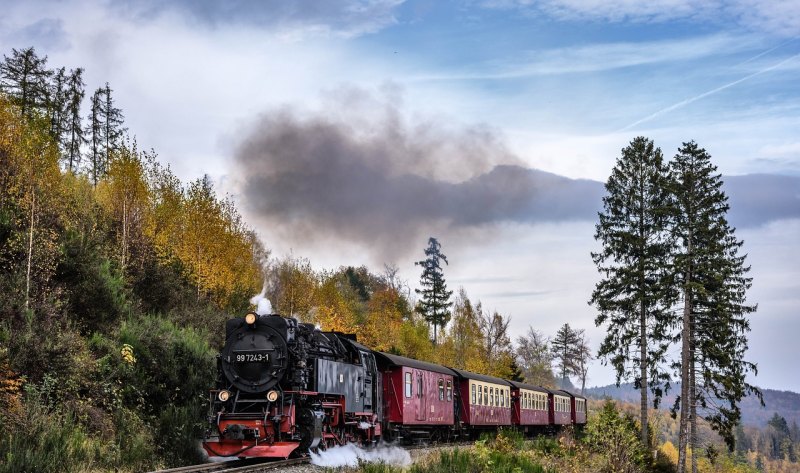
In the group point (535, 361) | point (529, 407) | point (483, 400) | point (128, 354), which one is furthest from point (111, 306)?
point (535, 361)

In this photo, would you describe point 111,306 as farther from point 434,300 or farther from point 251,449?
point 434,300

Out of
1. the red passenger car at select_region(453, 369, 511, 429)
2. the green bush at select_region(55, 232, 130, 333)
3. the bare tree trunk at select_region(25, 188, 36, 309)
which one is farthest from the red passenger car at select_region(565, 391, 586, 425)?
the bare tree trunk at select_region(25, 188, 36, 309)

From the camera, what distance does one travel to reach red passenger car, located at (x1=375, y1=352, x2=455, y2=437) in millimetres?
24281

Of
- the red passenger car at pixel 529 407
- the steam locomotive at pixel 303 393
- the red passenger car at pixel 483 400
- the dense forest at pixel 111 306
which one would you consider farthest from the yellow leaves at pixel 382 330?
the steam locomotive at pixel 303 393

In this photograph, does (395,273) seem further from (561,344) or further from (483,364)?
(483,364)

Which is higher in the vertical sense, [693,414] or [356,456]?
[356,456]

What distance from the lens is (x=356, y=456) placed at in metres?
18.7

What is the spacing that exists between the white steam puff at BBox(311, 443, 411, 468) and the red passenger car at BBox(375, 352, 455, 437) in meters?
1.57

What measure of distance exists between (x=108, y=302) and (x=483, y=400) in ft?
56.4

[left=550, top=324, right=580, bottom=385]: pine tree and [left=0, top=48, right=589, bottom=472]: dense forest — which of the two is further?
[left=550, top=324, right=580, bottom=385]: pine tree

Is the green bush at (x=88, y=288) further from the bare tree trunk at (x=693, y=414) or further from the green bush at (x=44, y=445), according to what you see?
the bare tree trunk at (x=693, y=414)

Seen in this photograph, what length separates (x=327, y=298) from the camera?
5725 centimetres

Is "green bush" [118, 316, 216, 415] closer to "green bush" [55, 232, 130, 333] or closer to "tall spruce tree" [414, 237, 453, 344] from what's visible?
"green bush" [55, 232, 130, 333]

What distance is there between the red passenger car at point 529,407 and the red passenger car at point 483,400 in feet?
3.94
